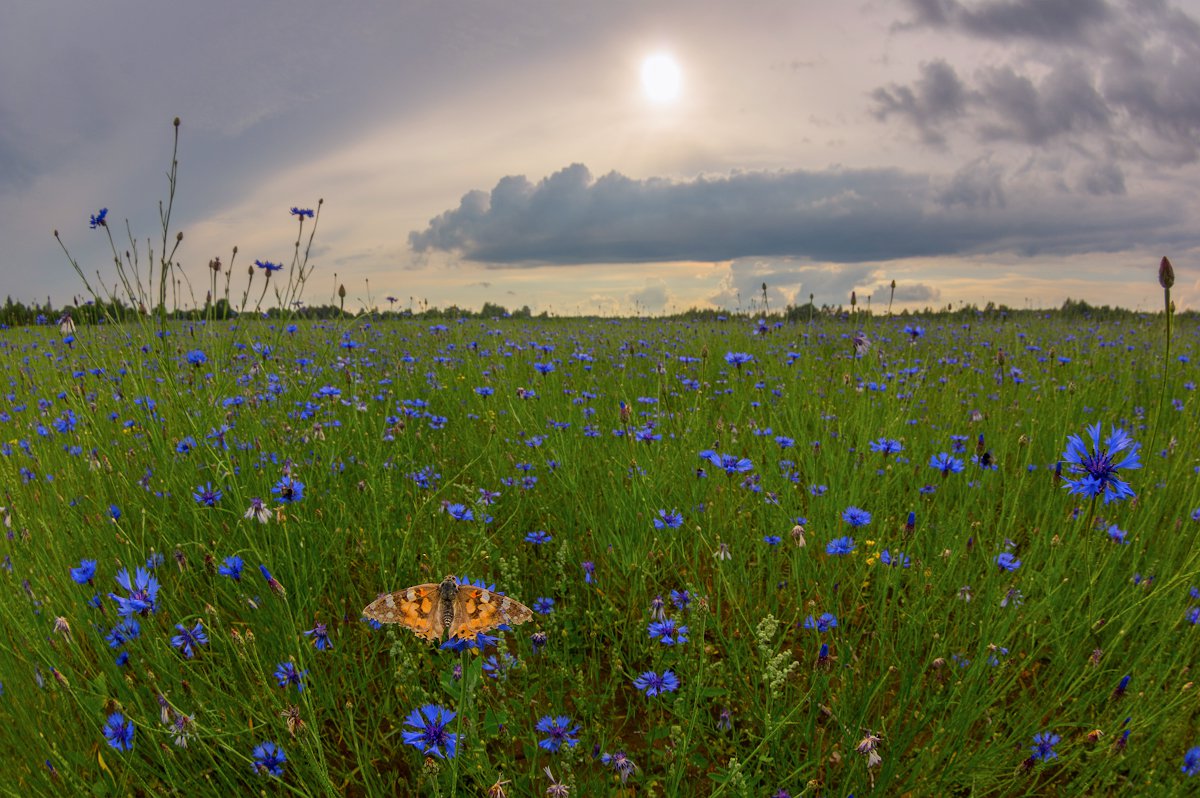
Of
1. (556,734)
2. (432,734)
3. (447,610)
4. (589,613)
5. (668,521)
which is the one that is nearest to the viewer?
(447,610)

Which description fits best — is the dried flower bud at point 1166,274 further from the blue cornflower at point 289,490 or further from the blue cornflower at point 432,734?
the blue cornflower at point 289,490

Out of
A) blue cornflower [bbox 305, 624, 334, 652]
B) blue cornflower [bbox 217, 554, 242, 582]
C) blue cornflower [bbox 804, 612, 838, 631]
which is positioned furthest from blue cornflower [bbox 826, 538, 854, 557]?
blue cornflower [bbox 217, 554, 242, 582]

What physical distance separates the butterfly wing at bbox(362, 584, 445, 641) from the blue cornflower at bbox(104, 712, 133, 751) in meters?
0.76

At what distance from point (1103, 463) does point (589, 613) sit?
1.58m

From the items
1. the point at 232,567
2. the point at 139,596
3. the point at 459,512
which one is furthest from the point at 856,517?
the point at 139,596

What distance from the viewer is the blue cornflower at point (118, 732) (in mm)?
1576

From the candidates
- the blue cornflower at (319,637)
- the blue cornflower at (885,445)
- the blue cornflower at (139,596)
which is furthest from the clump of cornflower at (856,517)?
the blue cornflower at (139,596)

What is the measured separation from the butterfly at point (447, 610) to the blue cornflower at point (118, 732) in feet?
2.56

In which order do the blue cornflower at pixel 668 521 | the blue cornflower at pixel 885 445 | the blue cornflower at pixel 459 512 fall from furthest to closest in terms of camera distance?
the blue cornflower at pixel 885 445 → the blue cornflower at pixel 459 512 → the blue cornflower at pixel 668 521

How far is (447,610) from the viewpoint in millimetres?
1365

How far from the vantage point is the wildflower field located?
68.9 inches

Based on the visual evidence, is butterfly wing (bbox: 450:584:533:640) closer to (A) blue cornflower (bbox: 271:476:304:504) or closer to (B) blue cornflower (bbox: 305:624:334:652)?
(B) blue cornflower (bbox: 305:624:334:652)

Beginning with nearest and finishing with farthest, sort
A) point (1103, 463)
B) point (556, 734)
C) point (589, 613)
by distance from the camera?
point (556, 734)
point (1103, 463)
point (589, 613)

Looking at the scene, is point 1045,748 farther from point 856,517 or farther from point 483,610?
point 483,610
